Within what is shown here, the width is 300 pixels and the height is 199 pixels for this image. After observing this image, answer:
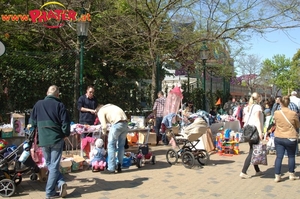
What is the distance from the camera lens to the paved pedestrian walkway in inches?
228

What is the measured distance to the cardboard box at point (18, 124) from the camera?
838 cm

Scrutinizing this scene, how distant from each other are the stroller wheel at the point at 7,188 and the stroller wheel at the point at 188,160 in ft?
12.7

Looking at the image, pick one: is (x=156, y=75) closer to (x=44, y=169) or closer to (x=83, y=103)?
(x=83, y=103)

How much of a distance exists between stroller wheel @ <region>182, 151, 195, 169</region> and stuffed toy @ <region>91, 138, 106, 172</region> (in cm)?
186

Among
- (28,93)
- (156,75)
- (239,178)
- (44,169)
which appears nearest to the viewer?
(44,169)

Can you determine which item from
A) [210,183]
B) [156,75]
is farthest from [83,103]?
[156,75]

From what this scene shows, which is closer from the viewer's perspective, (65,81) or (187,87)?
(65,81)

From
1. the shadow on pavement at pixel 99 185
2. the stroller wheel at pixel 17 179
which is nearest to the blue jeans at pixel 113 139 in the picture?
the shadow on pavement at pixel 99 185

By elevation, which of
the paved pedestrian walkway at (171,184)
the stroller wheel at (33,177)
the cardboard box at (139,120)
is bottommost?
the paved pedestrian walkway at (171,184)

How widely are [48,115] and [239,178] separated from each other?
13.4 feet

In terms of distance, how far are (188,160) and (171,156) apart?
26.3 inches

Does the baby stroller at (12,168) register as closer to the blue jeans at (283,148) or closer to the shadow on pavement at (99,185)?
the shadow on pavement at (99,185)

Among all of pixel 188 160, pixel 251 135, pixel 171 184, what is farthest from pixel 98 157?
pixel 251 135

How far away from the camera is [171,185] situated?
6.43 meters
